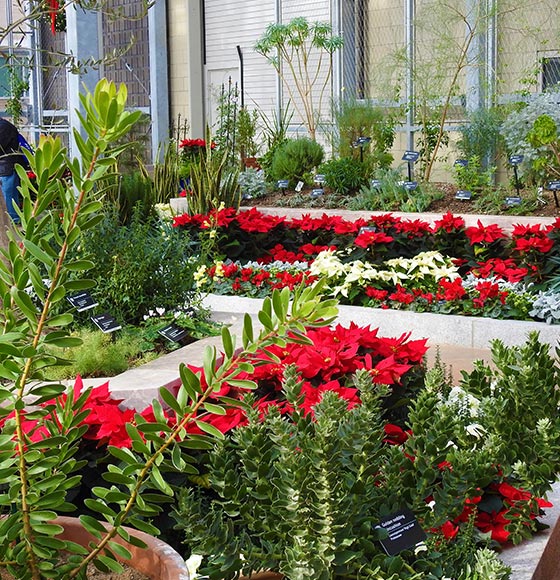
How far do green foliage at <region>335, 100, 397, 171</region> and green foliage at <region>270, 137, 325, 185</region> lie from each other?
323 millimetres

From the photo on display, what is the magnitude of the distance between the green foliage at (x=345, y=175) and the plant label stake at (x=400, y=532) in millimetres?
8142

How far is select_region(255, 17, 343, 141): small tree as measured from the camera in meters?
11.3

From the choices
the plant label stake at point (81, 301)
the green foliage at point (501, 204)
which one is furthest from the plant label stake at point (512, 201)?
the plant label stake at point (81, 301)

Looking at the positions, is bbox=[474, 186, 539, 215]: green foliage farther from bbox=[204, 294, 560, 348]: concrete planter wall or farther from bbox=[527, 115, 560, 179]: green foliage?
bbox=[204, 294, 560, 348]: concrete planter wall

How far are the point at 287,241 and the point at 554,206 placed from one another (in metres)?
2.58

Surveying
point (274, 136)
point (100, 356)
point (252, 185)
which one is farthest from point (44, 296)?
point (274, 136)

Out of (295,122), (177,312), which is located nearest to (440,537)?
(177,312)

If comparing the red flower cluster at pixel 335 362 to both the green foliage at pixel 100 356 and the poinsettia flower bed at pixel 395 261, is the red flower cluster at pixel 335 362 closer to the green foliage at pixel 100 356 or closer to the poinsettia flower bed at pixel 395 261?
the green foliage at pixel 100 356

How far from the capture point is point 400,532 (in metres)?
1.84

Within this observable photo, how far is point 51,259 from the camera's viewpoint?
125 centimetres

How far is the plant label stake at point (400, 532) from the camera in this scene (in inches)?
71.6

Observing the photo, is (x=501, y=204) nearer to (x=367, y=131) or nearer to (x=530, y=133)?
(x=530, y=133)

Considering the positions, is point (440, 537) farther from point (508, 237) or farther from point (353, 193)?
point (353, 193)

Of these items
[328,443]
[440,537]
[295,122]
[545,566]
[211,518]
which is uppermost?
[295,122]
